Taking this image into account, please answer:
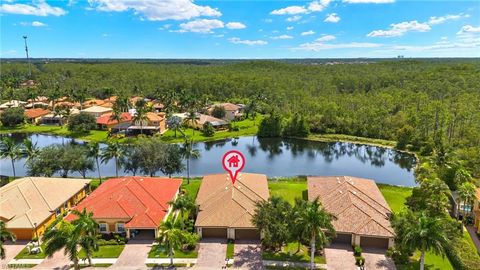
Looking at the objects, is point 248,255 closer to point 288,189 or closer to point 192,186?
point 288,189

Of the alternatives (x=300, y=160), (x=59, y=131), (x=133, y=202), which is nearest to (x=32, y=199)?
(x=133, y=202)

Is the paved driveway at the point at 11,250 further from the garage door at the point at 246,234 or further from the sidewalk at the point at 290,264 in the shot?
the sidewalk at the point at 290,264

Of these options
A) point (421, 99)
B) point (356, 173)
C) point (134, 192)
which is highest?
point (421, 99)

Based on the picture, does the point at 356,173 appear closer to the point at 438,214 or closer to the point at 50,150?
the point at 438,214

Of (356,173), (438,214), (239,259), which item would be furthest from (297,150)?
(239,259)

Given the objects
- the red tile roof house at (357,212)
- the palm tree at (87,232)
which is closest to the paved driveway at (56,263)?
the palm tree at (87,232)
